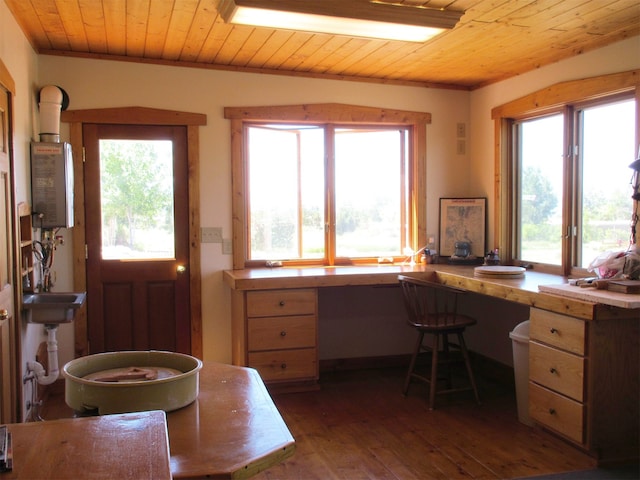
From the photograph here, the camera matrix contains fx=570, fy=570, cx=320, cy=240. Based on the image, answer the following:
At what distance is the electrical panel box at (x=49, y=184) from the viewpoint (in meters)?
3.38

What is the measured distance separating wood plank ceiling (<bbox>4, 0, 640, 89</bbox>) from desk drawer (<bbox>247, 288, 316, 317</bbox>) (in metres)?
1.62

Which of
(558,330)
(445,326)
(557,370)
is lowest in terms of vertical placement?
(557,370)

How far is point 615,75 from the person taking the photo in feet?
11.0

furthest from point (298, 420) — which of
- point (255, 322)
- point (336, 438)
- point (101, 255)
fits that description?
point (101, 255)

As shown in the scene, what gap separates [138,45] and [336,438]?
8.95 feet

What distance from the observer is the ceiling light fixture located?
280cm

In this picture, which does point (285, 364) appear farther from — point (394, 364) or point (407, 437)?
point (394, 364)

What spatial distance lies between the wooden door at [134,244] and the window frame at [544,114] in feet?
7.87

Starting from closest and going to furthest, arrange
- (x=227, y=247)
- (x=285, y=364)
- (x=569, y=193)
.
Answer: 1. (x=569, y=193)
2. (x=285, y=364)
3. (x=227, y=247)

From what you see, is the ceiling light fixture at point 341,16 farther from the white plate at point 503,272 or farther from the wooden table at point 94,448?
the wooden table at point 94,448

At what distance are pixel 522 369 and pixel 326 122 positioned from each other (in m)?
2.32

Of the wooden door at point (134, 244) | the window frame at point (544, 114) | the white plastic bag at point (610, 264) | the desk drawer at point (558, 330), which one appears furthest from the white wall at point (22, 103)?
the window frame at point (544, 114)

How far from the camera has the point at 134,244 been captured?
160 inches

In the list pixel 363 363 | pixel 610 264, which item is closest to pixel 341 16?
pixel 610 264
